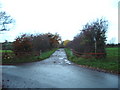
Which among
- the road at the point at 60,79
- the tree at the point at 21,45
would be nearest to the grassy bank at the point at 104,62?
the road at the point at 60,79

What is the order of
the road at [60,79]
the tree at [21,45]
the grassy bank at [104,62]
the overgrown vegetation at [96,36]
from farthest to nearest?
the tree at [21,45], the overgrown vegetation at [96,36], the grassy bank at [104,62], the road at [60,79]

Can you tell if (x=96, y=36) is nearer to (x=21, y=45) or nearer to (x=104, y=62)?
(x=104, y=62)

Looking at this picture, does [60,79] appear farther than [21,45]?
No

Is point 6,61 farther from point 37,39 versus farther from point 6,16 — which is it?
point 37,39

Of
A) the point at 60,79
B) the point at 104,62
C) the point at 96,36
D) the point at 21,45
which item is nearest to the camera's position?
the point at 60,79

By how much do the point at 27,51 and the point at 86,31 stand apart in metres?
8.64

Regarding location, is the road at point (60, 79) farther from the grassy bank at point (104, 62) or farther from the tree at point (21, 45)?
the tree at point (21, 45)

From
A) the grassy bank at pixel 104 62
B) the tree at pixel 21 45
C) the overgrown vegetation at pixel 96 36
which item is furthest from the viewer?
the tree at pixel 21 45

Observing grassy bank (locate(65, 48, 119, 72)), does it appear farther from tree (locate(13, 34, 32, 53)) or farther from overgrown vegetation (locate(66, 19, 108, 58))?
tree (locate(13, 34, 32, 53))

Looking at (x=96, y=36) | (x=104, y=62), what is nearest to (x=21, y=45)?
(x=96, y=36)

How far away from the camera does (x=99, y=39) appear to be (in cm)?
1415

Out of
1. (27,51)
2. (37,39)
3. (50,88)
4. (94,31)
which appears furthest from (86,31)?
(37,39)

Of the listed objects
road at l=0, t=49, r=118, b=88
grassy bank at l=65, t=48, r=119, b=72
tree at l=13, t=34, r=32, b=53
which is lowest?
road at l=0, t=49, r=118, b=88

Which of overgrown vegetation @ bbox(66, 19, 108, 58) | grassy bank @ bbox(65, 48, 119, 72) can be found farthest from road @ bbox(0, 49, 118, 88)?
overgrown vegetation @ bbox(66, 19, 108, 58)
